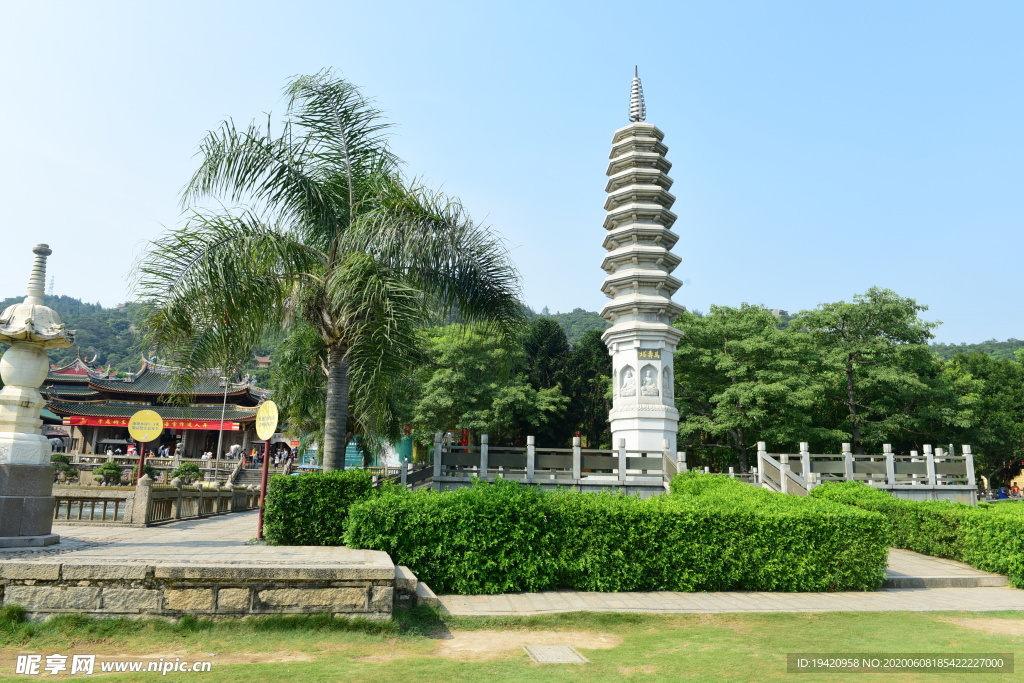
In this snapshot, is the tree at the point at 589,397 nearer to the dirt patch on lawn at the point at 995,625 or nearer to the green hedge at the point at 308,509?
the green hedge at the point at 308,509

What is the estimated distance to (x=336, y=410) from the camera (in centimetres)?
1045

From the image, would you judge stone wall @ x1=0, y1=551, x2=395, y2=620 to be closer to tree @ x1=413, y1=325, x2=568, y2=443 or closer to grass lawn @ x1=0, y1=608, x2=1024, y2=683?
grass lawn @ x1=0, y1=608, x2=1024, y2=683

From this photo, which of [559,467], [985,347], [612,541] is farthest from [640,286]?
[985,347]

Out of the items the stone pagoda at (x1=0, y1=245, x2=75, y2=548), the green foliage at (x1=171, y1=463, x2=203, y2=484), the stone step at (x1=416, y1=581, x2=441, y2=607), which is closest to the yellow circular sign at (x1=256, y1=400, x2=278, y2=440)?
the stone pagoda at (x1=0, y1=245, x2=75, y2=548)

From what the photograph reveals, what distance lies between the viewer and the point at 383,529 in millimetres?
7855

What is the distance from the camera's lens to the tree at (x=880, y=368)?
31.1 meters

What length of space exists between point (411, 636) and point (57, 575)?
3.23 metres

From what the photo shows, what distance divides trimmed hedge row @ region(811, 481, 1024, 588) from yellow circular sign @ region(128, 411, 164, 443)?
17941mm

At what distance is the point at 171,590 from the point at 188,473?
28.2 metres

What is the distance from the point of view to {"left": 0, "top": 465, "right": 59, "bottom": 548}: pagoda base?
706cm

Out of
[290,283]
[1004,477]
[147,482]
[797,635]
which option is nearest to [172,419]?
[147,482]

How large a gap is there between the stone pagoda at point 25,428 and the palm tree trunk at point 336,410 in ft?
12.1

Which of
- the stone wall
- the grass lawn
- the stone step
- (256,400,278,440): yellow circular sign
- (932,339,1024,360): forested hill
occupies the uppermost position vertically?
(932,339,1024,360): forested hill

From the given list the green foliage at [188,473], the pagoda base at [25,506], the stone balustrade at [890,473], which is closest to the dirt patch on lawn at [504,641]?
the pagoda base at [25,506]
